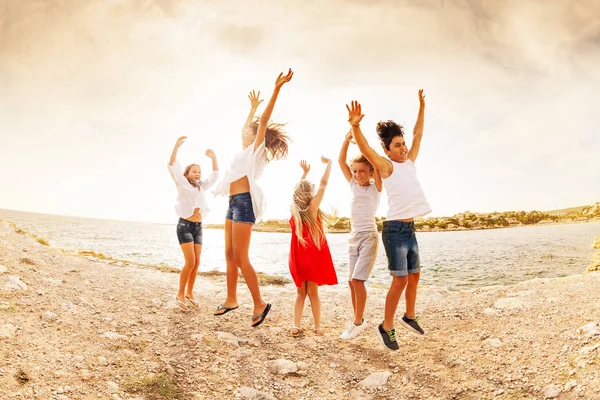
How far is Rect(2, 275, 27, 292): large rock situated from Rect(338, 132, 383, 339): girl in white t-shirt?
162 inches

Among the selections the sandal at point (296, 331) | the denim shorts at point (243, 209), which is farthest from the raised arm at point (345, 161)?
the sandal at point (296, 331)

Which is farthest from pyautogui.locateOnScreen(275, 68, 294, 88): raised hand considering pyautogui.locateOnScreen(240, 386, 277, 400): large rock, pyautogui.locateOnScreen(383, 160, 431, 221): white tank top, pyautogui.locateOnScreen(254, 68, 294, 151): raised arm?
pyautogui.locateOnScreen(240, 386, 277, 400): large rock

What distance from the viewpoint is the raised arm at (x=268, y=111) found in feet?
15.8

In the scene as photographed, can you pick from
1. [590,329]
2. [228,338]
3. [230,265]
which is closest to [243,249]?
[230,265]

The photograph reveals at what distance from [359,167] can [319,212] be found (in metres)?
0.85

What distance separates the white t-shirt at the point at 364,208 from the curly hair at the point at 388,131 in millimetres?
790

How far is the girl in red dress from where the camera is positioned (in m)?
5.16

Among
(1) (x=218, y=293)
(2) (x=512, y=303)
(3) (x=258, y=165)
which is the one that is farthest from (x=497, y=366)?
(1) (x=218, y=293)

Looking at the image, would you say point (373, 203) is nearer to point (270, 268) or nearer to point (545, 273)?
point (270, 268)

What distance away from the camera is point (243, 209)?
5.03m

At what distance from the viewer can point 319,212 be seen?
534cm

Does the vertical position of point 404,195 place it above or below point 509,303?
above

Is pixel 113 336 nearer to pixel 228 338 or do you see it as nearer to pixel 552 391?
pixel 228 338

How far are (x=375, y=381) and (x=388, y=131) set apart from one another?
269 centimetres
